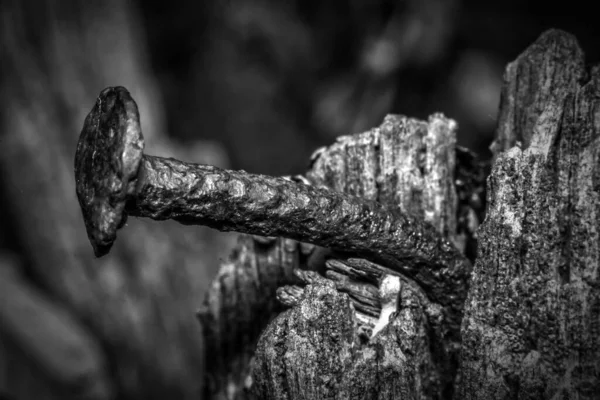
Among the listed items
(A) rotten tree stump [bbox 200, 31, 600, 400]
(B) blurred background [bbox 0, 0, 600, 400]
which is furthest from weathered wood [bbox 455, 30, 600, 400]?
(B) blurred background [bbox 0, 0, 600, 400]

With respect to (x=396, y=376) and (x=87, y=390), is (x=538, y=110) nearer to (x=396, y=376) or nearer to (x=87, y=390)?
(x=396, y=376)

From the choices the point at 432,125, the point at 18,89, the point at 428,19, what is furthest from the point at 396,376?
the point at 18,89

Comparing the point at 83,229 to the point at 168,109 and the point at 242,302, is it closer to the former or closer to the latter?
the point at 168,109

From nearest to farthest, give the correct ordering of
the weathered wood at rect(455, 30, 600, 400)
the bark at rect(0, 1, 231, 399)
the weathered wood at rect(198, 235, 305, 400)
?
the weathered wood at rect(455, 30, 600, 400) → the weathered wood at rect(198, 235, 305, 400) → the bark at rect(0, 1, 231, 399)

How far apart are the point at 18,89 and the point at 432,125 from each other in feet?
7.50

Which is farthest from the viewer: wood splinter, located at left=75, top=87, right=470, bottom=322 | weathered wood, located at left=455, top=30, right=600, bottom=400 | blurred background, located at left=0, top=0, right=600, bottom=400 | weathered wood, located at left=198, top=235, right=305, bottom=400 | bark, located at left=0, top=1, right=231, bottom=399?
bark, located at left=0, top=1, right=231, bottom=399

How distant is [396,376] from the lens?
122cm

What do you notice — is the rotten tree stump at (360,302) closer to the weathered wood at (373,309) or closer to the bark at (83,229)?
the weathered wood at (373,309)

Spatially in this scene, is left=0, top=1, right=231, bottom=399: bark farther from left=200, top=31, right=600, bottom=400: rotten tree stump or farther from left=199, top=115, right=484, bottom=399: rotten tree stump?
left=200, top=31, right=600, bottom=400: rotten tree stump

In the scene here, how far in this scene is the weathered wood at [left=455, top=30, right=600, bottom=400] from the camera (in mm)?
A: 1157

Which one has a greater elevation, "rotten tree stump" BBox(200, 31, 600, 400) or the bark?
the bark

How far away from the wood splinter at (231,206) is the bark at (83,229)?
72.4 inches

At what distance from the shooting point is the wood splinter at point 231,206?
105 cm

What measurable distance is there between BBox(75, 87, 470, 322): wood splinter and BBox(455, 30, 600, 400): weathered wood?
0.15 metres
